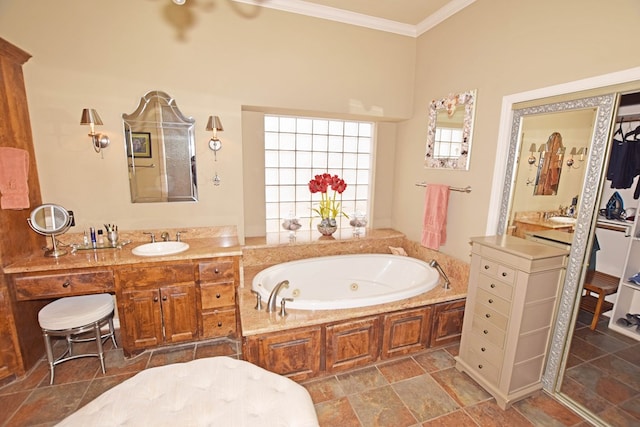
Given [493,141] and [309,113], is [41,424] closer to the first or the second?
[309,113]

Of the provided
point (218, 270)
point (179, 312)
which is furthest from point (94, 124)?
point (179, 312)

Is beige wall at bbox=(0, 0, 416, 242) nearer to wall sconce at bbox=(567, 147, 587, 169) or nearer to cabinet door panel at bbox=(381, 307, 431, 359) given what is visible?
cabinet door panel at bbox=(381, 307, 431, 359)

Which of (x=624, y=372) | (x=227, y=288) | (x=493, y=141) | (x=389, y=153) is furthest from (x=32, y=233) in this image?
(x=624, y=372)

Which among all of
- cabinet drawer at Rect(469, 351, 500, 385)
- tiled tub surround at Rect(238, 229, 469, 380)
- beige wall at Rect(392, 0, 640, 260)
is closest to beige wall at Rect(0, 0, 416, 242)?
beige wall at Rect(392, 0, 640, 260)

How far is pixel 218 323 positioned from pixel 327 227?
1.58 m

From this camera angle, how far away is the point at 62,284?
7.21 ft

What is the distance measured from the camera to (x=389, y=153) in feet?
12.5

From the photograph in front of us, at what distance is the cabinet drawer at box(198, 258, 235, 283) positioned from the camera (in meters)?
2.51

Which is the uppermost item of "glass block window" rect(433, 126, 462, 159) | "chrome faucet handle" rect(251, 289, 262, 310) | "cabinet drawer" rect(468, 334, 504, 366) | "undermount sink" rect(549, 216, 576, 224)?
"glass block window" rect(433, 126, 462, 159)

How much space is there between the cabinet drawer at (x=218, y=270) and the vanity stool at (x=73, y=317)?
0.74 meters

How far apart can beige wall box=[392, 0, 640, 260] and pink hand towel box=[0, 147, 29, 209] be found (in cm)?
365

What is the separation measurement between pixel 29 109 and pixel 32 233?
1037 millimetres

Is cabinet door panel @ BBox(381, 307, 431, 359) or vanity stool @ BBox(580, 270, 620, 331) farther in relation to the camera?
vanity stool @ BBox(580, 270, 620, 331)

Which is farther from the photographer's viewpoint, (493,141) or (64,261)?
(493,141)
